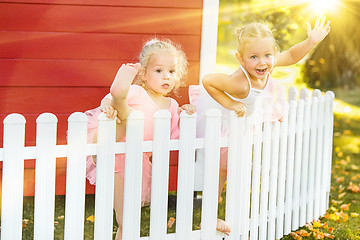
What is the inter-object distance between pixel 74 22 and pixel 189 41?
3.27ft

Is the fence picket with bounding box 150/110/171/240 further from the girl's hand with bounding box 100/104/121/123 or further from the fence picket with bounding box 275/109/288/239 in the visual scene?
the fence picket with bounding box 275/109/288/239

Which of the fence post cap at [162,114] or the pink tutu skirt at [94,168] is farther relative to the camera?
the pink tutu skirt at [94,168]

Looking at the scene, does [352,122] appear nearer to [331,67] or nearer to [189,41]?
[331,67]

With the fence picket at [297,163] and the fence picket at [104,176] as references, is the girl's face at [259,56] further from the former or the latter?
the fence picket at [104,176]

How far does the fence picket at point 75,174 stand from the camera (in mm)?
3361

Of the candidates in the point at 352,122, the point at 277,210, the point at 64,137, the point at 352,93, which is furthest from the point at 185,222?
the point at 352,93

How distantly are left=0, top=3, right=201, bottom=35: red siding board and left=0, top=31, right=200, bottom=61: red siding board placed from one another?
0.16ft

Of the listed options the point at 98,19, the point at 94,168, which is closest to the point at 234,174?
the point at 94,168

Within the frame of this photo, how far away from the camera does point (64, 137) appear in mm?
5309

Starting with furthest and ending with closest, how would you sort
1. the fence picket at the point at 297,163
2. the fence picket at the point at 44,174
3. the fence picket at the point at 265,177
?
the fence picket at the point at 297,163 < the fence picket at the point at 265,177 < the fence picket at the point at 44,174

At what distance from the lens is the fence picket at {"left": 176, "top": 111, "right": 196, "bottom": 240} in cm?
380

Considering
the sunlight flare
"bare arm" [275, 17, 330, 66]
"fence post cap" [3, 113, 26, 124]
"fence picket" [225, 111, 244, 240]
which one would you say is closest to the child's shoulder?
"fence picket" [225, 111, 244, 240]

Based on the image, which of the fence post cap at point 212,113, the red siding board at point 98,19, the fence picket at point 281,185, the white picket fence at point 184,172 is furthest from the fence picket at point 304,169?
the fence post cap at point 212,113

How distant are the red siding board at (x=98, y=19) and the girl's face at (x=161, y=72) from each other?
4.22ft
